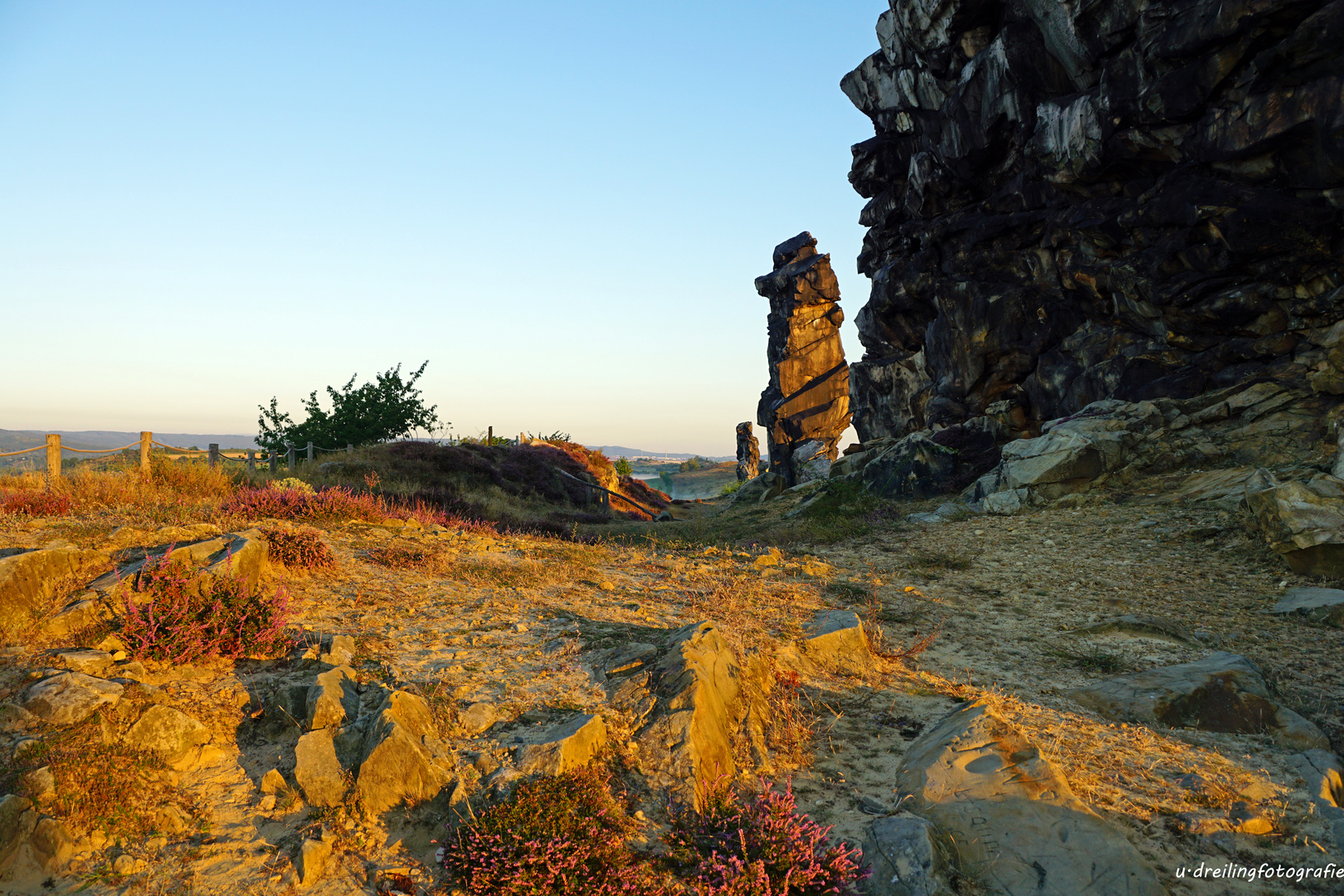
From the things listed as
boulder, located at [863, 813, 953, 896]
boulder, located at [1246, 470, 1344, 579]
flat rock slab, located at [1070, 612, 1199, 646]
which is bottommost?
boulder, located at [863, 813, 953, 896]

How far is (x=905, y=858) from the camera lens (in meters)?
3.75

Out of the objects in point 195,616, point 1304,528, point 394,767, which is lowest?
point 394,767

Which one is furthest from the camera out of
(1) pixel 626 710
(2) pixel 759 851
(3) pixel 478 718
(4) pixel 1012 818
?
(1) pixel 626 710

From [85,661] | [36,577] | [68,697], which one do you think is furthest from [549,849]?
[36,577]

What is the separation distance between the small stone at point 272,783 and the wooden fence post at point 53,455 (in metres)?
12.0

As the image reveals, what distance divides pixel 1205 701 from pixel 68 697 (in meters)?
8.49

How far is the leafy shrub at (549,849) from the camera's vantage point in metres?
3.43

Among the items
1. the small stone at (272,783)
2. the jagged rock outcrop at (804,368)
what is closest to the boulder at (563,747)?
the small stone at (272,783)

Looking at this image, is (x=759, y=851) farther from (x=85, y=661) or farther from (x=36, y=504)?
(x=36, y=504)

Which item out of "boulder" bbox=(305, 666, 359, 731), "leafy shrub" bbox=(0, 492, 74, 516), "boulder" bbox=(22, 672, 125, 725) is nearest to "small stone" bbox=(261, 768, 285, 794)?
"boulder" bbox=(305, 666, 359, 731)

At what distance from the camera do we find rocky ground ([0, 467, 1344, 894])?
3.82m

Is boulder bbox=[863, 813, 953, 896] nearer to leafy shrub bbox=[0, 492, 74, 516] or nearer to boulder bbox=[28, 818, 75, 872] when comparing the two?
boulder bbox=[28, 818, 75, 872]

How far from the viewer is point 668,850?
3.90m

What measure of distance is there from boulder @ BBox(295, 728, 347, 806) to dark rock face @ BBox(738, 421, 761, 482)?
4856 centimetres
